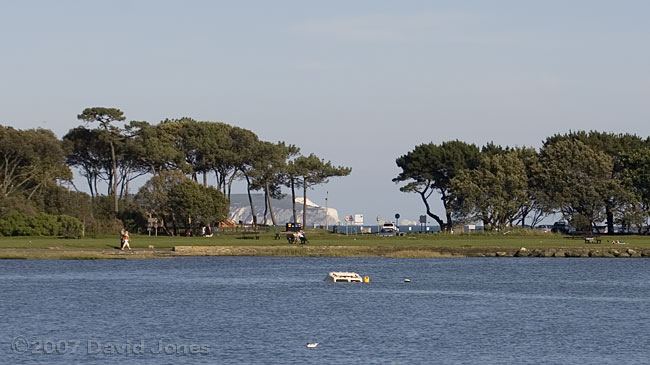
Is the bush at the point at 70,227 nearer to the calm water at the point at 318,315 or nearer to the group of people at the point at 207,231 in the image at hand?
the group of people at the point at 207,231

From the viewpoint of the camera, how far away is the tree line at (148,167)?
123375mm

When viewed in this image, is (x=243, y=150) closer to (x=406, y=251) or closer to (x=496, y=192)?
(x=496, y=192)

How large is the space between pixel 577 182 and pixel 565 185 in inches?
68.6

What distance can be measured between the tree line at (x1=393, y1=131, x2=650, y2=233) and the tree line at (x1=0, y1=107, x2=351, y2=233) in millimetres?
25667

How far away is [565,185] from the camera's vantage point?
130 m

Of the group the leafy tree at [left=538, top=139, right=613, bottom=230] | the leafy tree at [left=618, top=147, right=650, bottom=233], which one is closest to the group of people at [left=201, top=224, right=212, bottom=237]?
the leafy tree at [left=538, top=139, right=613, bottom=230]

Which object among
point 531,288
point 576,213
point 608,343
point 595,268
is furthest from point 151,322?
point 576,213

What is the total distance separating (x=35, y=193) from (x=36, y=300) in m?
70.7

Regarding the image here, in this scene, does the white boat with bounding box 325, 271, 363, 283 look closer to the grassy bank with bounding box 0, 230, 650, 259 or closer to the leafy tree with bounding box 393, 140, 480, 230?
the grassy bank with bounding box 0, 230, 650, 259

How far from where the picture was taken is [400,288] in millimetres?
66312

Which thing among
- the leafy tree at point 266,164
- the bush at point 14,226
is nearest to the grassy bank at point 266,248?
the bush at point 14,226

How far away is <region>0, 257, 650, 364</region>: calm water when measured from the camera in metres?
39.2

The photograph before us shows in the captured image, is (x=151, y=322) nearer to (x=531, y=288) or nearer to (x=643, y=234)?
(x=531, y=288)

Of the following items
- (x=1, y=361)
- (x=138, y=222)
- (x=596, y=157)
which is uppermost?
(x=596, y=157)
